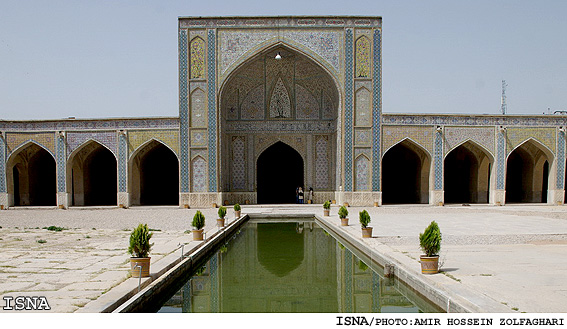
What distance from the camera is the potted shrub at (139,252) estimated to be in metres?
4.19

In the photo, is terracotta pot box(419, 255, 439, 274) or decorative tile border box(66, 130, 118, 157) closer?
terracotta pot box(419, 255, 439, 274)

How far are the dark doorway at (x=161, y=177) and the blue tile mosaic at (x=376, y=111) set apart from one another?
8053 mm

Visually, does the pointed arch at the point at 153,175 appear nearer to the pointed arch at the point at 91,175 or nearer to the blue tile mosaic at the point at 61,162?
the pointed arch at the point at 91,175

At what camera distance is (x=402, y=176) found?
19.1m

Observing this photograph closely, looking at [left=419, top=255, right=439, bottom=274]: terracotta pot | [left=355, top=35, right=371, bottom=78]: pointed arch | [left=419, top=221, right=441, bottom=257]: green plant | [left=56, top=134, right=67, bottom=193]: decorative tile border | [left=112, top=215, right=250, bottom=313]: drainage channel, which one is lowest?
[left=112, top=215, right=250, bottom=313]: drainage channel

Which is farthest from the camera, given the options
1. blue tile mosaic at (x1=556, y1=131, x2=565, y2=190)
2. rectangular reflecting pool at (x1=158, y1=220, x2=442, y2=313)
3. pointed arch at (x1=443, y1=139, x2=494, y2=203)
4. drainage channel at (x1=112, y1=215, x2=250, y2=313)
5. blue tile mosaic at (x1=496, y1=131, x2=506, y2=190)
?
pointed arch at (x1=443, y1=139, x2=494, y2=203)

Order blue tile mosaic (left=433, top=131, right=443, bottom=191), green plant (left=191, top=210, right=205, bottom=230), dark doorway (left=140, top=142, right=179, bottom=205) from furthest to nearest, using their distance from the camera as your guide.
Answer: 1. dark doorway (left=140, top=142, right=179, bottom=205)
2. blue tile mosaic (left=433, top=131, right=443, bottom=191)
3. green plant (left=191, top=210, right=205, bottom=230)

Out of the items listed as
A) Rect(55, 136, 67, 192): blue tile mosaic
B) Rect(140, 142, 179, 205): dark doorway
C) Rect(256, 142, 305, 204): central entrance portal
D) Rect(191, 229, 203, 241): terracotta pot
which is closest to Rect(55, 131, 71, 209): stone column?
Rect(55, 136, 67, 192): blue tile mosaic

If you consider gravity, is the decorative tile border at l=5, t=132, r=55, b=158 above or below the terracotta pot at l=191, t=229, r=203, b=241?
above

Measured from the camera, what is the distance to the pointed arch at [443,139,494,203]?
16.4m

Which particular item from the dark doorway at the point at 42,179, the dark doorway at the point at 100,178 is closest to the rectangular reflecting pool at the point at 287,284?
the dark doorway at the point at 100,178

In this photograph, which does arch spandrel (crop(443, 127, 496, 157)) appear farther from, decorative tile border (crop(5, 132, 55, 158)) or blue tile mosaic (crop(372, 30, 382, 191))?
decorative tile border (crop(5, 132, 55, 158))

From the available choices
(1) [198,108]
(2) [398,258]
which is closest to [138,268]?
(2) [398,258]

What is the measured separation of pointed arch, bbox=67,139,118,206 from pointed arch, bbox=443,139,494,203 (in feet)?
41.1
